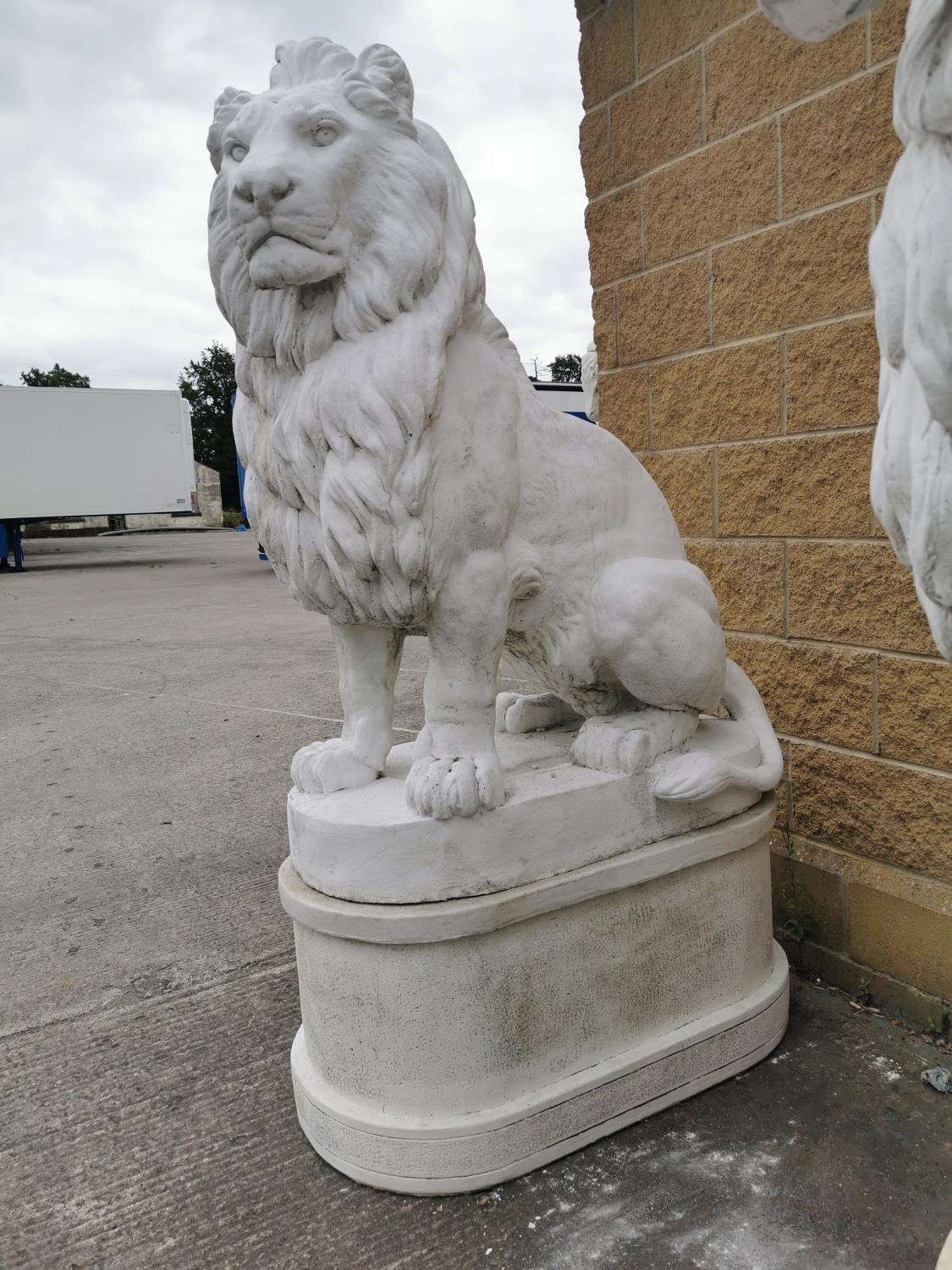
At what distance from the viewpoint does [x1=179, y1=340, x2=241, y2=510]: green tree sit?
39719 mm

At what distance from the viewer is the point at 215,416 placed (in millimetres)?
42969

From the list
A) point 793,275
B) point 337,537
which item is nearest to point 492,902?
point 337,537

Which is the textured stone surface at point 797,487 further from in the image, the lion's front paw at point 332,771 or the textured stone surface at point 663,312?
the lion's front paw at point 332,771

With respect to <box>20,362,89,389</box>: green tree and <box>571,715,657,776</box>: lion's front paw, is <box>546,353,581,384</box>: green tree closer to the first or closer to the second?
<box>20,362,89,389</box>: green tree

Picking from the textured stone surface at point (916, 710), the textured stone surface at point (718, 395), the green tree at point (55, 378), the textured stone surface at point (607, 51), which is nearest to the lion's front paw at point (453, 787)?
the textured stone surface at point (916, 710)

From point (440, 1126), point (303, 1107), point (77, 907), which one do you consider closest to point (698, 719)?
point (440, 1126)

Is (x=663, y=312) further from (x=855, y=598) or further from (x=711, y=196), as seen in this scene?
(x=855, y=598)

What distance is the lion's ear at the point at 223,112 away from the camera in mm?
1633

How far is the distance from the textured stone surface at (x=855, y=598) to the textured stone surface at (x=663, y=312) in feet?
2.24

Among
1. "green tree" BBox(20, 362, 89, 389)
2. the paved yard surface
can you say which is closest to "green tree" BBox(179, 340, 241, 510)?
"green tree" BBox(20, 362, 89, 389)

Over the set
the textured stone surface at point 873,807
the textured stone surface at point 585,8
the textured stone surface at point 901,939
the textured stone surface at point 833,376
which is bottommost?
the textured stone surface at point 901,939

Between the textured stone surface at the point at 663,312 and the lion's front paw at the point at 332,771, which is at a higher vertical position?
the textured stone surface at the point at 663,312

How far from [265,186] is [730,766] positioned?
1.37 metres

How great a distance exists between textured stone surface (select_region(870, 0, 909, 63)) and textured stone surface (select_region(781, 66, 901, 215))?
0.04m
